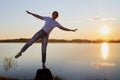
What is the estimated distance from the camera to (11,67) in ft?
130

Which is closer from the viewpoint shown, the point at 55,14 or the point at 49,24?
the point at 55,14

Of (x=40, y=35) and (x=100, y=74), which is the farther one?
(x=100, y=74)

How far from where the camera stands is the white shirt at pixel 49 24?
1827cm

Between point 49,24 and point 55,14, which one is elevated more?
point 55,14

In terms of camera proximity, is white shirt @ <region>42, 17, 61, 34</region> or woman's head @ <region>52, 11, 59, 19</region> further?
white shirt @ <region>42, 17, 61, 34</region>

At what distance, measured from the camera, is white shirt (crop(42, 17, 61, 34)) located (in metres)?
18.3

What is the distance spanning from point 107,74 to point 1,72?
1041 cm

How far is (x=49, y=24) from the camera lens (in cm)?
1831

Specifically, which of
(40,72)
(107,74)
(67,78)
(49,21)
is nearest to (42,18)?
A: (49,21)

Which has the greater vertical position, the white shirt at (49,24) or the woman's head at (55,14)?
the woman's head at (55,14)

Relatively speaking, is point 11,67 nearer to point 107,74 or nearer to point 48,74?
point 107,74

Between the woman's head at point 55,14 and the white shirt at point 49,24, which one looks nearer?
the woman's head at point 55,14

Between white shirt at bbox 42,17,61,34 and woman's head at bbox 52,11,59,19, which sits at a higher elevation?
woman's head at bbox 52,11,59,19

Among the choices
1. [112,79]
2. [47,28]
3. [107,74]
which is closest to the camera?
[47,28]
